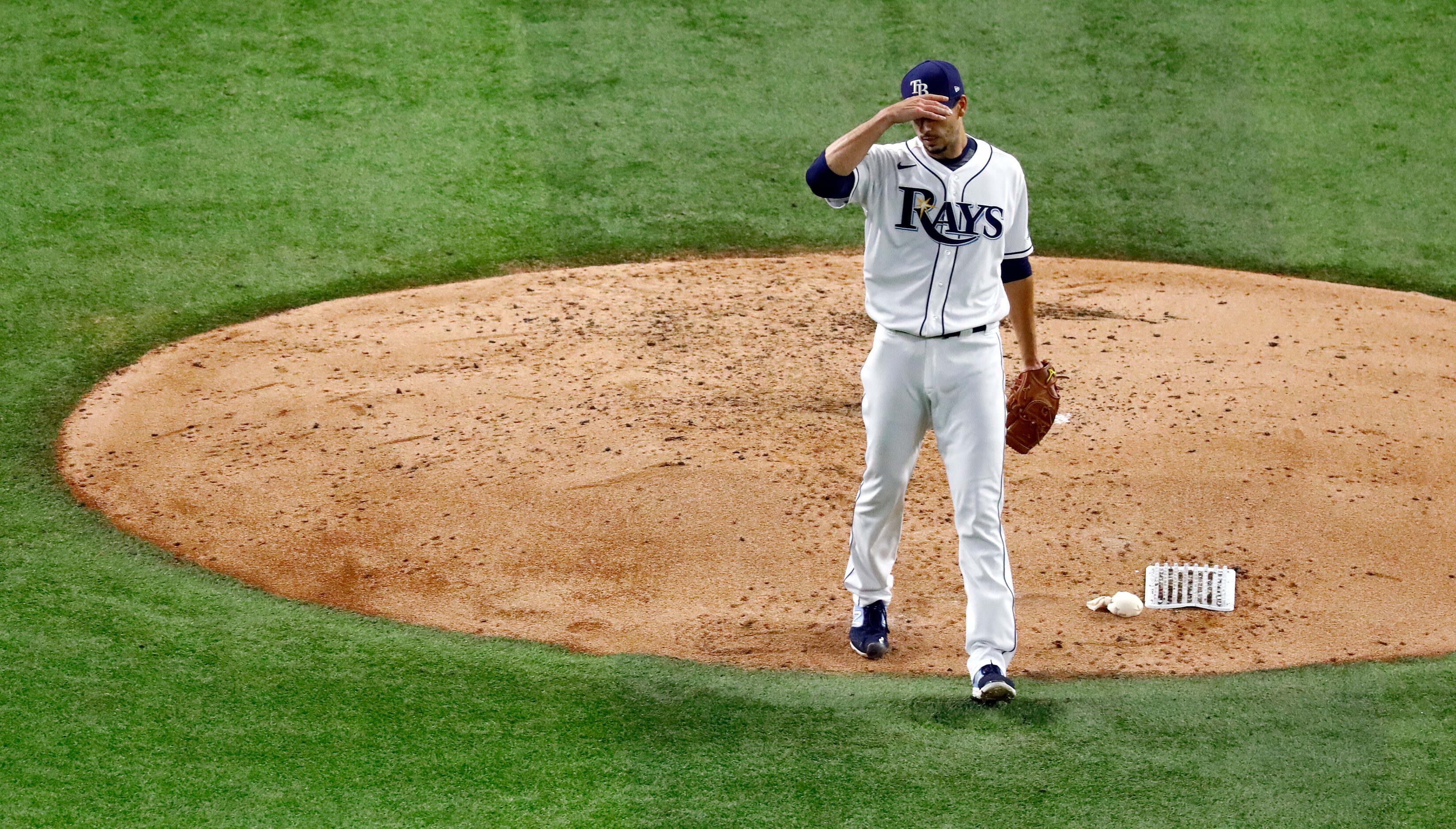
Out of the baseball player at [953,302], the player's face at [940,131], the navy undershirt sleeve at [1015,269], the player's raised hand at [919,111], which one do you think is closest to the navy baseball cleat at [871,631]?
the baseball player at [953,302]

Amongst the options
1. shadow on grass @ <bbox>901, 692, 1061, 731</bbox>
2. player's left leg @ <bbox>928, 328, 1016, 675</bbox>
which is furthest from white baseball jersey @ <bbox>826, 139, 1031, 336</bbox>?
shadow on grass @ <bbox>901, 692, 1061, 731</bbox>

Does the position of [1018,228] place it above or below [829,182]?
below

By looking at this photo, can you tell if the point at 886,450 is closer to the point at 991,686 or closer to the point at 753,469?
the point at 991,686

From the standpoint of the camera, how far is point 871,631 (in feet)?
16.3

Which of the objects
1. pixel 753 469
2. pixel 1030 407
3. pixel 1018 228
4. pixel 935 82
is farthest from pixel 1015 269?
pixel 753 469

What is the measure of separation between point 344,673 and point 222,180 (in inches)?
220

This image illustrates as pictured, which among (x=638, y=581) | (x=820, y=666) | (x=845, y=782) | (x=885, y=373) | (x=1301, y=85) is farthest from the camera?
(x=1301, y=85)

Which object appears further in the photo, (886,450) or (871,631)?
(871,631)

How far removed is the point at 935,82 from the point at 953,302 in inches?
26.2

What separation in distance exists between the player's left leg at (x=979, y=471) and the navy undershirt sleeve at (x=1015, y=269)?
22 centimetres

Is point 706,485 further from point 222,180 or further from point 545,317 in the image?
point 222,180

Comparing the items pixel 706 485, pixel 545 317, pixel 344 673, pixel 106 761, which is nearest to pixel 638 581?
pixel 706 485

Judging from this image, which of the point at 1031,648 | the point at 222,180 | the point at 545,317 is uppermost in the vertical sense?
the point at 222,180

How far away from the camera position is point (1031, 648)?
16.5 ft
